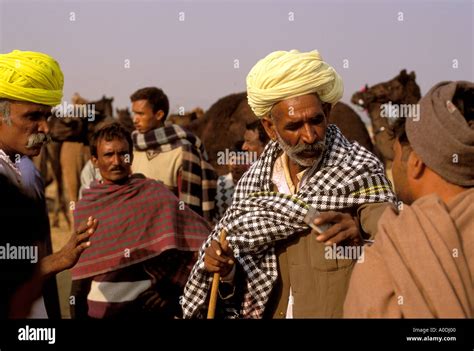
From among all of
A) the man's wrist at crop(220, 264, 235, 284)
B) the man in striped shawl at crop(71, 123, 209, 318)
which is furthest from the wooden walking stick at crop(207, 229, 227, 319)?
the man in striped shawl at crop(71, 123, 209, 318)

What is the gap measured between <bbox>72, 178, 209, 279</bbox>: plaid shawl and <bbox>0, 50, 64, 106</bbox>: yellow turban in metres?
1.26

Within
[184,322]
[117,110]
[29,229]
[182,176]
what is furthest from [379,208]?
[117,110]

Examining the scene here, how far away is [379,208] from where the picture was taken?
3582 mm

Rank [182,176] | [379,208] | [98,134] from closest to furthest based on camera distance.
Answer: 1. [379,208]
2. [98,134]
3. [182,176]

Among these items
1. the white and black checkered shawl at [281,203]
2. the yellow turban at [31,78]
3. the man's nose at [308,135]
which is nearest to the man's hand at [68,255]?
the white and black checkered shawl at [281,203]

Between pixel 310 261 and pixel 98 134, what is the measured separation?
102 inches

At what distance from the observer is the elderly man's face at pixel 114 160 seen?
5660 mm

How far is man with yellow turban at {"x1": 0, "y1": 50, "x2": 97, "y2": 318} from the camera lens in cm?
379

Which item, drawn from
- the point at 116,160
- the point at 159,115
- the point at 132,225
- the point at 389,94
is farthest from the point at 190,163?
the point at 389,94

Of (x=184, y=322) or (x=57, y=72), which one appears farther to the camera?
(x=57, y=72)

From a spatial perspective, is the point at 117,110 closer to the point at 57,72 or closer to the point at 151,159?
the point at 151,159

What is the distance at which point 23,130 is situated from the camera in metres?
4.11

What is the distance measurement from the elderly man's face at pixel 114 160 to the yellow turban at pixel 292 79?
181cm

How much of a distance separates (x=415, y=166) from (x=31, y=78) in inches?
85.1
